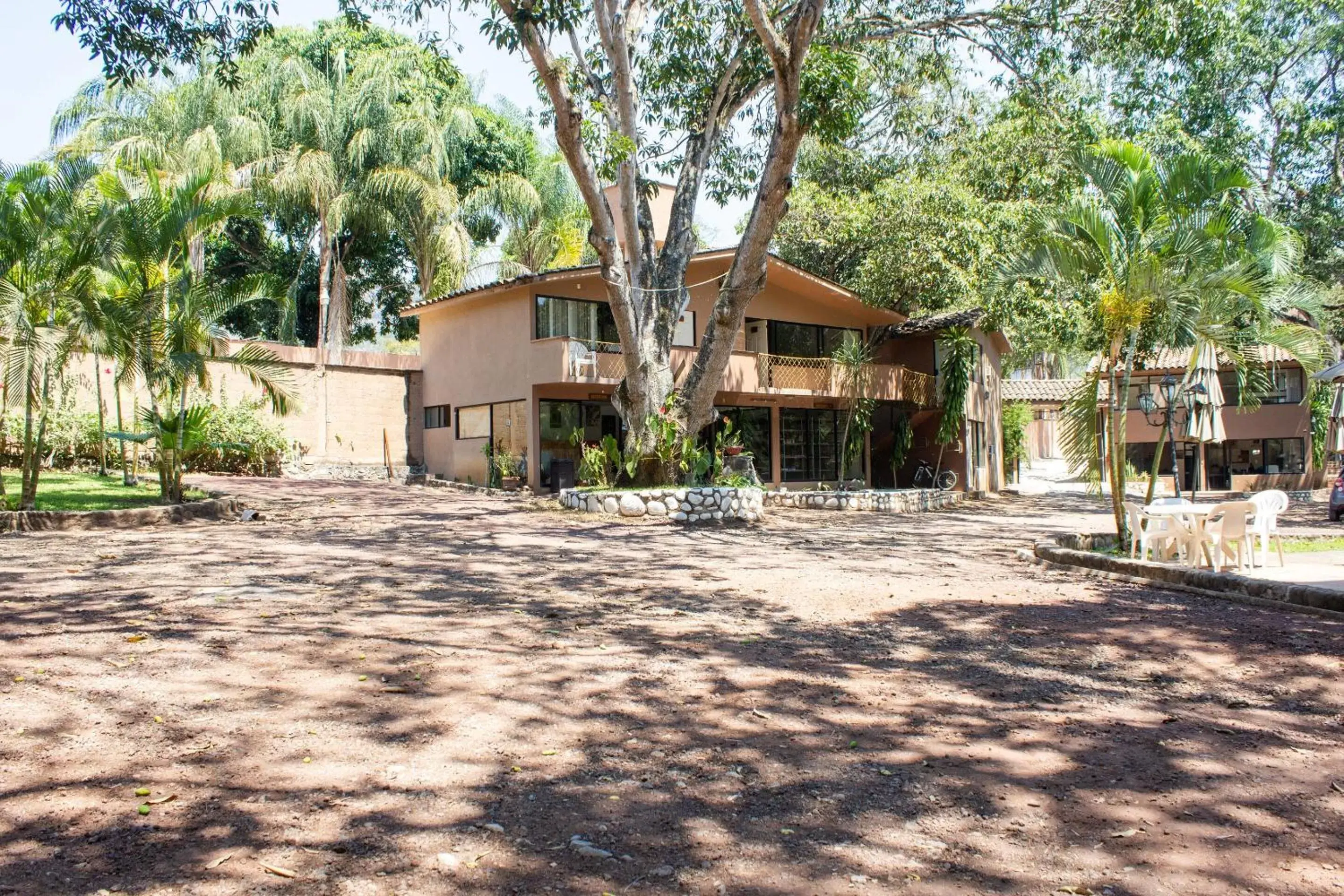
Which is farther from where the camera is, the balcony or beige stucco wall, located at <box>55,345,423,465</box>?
beige stucco wall, located at <box>55,345,423,465</box>

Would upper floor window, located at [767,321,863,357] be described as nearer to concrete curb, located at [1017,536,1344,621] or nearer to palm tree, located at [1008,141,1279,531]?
palm tree, located at [1008,141,1279,531]

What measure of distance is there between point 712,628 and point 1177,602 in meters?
4.04

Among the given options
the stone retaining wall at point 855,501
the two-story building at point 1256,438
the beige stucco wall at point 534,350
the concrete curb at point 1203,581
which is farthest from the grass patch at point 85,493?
the two-story building at point 1256,438

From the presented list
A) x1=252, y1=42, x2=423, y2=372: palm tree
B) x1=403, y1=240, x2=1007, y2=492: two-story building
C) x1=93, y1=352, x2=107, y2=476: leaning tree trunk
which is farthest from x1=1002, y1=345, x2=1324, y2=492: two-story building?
x1=93, y1=352, x2=107, y2=476: leaning tree trunk

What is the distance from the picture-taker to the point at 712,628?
6.87 metres

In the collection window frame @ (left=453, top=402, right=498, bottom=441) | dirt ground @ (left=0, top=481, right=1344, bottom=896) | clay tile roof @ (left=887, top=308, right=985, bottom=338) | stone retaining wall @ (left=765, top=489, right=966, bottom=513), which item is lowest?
dirt ground @ (left=0, top=481, right=1344, bottom=896)

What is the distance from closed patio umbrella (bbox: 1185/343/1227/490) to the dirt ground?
6286 mm

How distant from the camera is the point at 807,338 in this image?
26062 mm

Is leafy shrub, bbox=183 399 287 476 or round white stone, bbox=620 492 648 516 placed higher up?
leafy shrub, bbox=183 399 287 476

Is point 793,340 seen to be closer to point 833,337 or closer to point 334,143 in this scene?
point 833,337

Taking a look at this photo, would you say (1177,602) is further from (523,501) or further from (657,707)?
(523,501)

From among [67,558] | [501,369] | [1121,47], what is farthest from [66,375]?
[1121,47]

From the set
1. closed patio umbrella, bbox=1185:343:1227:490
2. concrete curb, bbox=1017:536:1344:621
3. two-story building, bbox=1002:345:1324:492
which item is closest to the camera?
concrete curb, bbox=1017:536:1344:621

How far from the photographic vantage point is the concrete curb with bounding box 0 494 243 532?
12.1 m
